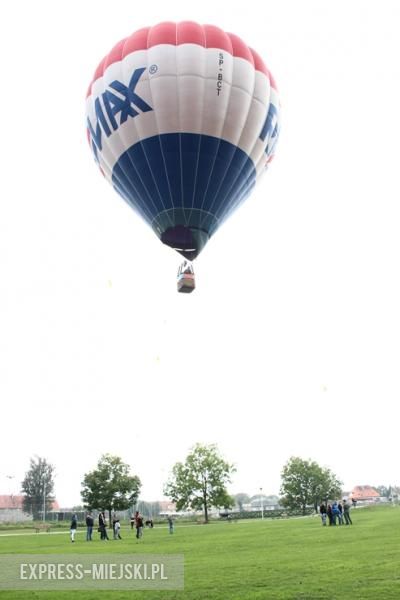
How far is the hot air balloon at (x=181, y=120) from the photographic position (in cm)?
2481

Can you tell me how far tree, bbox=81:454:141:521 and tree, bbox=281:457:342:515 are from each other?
3588cm

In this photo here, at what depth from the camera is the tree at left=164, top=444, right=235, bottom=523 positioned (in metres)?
78.1

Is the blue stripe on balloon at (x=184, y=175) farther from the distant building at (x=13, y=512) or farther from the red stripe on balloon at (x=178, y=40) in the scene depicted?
the distant building at (x=13, y=512)

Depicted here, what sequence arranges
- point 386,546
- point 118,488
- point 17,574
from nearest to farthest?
point 17,574, point 386,546, point 118,488

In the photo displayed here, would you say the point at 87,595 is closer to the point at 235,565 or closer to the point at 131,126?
the point at 235,565

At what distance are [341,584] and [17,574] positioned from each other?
341 inches

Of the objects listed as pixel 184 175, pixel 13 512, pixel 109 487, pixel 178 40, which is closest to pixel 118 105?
pixel 178 40

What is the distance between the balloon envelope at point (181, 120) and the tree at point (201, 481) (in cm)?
5849

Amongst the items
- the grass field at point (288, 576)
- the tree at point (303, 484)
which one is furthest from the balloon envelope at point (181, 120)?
the tree at point (303, 484)

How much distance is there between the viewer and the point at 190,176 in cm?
2538

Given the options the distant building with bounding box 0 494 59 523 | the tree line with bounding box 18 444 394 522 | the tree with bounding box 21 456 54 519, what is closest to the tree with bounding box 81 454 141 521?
the tree line with bounding box 18 444 394 522

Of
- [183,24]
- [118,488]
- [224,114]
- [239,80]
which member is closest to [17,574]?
[224,114]

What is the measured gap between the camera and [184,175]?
83.1ft

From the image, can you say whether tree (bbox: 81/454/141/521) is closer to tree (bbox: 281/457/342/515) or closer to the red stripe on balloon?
tree (bbox: 281/457/342/515)
